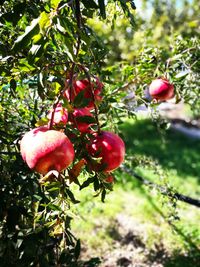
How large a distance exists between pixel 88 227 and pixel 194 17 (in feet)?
27.7

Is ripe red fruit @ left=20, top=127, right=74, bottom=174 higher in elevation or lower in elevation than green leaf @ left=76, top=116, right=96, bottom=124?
higher

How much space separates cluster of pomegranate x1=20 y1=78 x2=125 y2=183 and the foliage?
3 cm

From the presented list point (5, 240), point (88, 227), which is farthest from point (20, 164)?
point (88, 227)

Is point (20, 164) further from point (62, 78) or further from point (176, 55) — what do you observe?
point (176, 55)

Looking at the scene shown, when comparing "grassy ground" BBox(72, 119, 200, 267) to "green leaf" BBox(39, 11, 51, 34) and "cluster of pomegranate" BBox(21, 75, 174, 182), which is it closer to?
"cluster of pomegranate" BBox(21, 75, 174, 182)

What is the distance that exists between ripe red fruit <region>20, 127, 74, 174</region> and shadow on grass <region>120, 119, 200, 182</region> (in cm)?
430

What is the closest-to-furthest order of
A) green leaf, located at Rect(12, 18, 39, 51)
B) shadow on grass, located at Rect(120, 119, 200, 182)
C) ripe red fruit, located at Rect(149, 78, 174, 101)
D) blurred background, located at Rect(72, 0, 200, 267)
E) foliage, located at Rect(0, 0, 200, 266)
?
green leaf, located at Rect(12, 18, 39, 51), foliage, located at Rect(0, 0, 200, 266), ripe red fruit, located at Rect(149, 78, 174, 101), blurred background, located at Rect(72, 0, 200, 267), shadow on grass, located at Rect(120, 119, 200, 182)

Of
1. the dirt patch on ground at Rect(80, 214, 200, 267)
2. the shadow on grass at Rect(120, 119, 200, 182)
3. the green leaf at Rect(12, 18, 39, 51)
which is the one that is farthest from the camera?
the shadow on grass at Rect(120, 119, 200, 182)

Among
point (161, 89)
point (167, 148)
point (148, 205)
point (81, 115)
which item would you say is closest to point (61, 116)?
point (81, 115)

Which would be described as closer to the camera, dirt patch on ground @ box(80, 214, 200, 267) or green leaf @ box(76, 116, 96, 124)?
green leaf @ box(76, 116, 96, 124)

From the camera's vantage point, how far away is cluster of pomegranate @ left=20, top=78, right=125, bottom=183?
32.5 inches

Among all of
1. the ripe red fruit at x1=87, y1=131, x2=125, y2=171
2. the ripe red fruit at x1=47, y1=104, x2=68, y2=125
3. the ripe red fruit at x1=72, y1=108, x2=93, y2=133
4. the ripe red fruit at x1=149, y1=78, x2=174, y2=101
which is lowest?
the ripe red fruit at x1=149, y1=78, x2=174, y2=101

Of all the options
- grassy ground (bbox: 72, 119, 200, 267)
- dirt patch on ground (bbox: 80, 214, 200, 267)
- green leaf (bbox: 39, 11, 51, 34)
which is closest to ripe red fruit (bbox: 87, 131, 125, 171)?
green leaf (bbox: 39, 11, 51, 34)

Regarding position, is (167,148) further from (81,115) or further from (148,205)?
(81,115)
